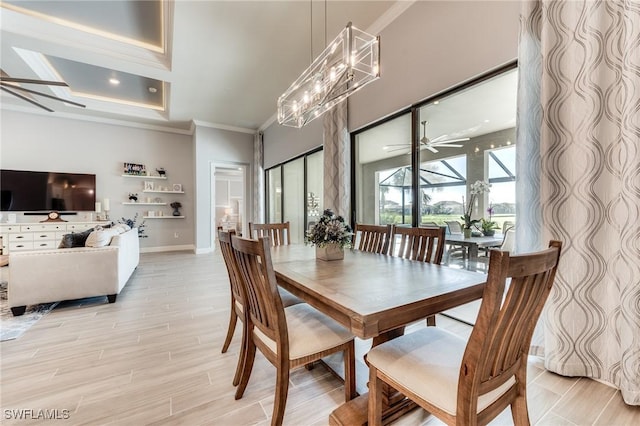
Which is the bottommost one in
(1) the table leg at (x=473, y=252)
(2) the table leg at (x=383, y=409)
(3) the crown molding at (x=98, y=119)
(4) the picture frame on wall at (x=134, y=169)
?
(2) the table leg at (x=383, y=409)

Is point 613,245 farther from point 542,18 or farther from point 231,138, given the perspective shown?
point 231,138

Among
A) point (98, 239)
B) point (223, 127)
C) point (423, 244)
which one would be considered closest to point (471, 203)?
point (423, 244)

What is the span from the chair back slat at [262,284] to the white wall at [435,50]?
7.83 feet

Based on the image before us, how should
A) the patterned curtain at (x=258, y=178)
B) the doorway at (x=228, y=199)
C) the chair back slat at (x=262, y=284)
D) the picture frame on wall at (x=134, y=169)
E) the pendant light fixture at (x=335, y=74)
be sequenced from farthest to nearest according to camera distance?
1. the doorway at (x=228, y=199)
2. the patterned curtain at (x=258, y=178)
3. the picture frame on wall at (x=134, y=169)
4. the pendant light fixture at (x=335, y=74)
5. the chair back slat at (x=262, y=284)

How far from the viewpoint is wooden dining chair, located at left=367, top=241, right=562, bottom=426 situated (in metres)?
0.77

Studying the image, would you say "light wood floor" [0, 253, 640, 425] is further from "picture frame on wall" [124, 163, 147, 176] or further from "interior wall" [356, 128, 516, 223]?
"picture frame on wall" [124, 163, 147, 176]

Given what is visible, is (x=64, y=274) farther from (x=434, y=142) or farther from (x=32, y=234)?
(x=434, y=142)

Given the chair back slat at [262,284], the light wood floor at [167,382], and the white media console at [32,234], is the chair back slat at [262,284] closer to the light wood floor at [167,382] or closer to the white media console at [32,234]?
the light wood floor at [167,382]

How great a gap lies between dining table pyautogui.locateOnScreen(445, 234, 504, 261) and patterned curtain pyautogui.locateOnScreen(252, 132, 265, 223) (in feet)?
16.8

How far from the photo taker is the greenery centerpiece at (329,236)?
6.07ft

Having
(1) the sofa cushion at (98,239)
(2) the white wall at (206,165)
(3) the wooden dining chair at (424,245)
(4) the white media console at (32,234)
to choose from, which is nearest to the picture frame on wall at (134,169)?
(2) the white wall at (206,165)

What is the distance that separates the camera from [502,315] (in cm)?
80

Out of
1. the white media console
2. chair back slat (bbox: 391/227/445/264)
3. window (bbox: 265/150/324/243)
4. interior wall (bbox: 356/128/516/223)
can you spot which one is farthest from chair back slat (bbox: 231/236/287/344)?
the white media console

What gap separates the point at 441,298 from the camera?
3.83 ft
